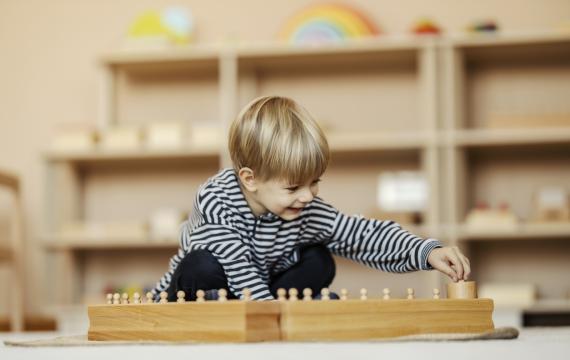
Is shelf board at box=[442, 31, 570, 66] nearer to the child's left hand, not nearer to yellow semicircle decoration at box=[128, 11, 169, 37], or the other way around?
yellow semicircle decoration at box=[128, 11, 169, 37]

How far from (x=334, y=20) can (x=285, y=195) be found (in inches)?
73.3

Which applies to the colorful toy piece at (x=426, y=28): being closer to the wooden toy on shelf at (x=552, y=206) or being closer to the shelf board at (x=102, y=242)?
the wooden toy on shelf at (x=552, y=206)

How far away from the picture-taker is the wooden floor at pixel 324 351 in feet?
3.41

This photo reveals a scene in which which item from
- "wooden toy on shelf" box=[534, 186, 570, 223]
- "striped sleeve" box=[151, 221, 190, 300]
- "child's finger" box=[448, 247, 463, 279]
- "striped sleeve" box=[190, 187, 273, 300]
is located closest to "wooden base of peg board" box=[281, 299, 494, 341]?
"child's finger" box=[448, 247, 463, 279]

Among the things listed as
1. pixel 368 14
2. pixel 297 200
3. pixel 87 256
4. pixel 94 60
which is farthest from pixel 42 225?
pixel 297 200

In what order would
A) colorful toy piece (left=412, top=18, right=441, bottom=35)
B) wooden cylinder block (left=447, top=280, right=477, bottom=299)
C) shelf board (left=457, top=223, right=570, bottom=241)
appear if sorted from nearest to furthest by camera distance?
wooden cylinder block (left=447, top=280, right=477, bottom=299) < shelf board (left=457, top=223, right=570, bottom=241) < colorful toy piece (left=412, top=18, right=441, bottom=35)

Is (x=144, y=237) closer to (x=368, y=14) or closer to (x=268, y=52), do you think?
(x=268, y=52)

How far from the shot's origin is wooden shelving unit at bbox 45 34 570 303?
125 inches

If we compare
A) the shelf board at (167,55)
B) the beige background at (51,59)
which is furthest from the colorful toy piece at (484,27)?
the shelf board at (167,55)

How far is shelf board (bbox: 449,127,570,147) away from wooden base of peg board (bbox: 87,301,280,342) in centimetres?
201

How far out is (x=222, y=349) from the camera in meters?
1.12

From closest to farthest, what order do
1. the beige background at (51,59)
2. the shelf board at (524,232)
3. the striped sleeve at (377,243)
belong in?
the striped sleeve at (377,243)
the shelf board at (524,232)
the beige background at (51,59)

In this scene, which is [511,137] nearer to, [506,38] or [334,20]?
[506,38]

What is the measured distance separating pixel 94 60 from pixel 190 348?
263 cm
